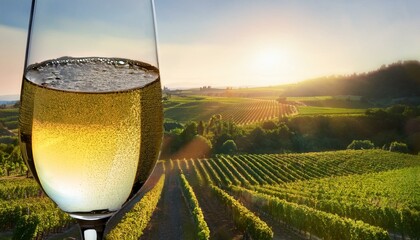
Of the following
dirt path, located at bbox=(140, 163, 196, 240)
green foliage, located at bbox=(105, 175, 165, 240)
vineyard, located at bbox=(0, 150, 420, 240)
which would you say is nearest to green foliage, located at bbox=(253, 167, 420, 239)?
vineyard, located at bbox=(0, 150, 420, 240)

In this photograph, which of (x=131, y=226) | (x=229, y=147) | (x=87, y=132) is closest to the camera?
(x=87, y=132)

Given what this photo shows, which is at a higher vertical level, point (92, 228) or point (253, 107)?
point (92, 228)

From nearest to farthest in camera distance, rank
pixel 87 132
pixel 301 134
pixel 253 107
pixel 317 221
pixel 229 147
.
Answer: pixel 87 132, pixel 317 221, pixel 229 147, pixel 301 134, pixel 253 107

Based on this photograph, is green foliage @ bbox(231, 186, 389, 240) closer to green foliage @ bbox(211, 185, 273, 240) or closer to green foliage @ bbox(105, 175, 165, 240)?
green foliage @ bbox(211, 185, 273, 240)

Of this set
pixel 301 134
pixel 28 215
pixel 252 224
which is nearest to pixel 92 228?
pixel 28 215

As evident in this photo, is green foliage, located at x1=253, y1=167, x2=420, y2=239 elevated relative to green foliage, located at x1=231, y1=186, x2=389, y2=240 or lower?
lower

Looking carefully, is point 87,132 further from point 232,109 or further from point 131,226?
point 232,109
